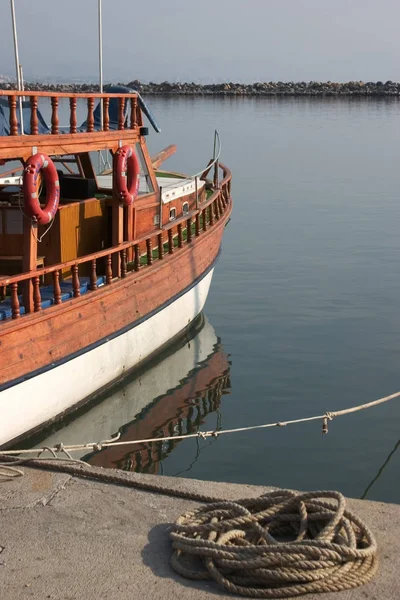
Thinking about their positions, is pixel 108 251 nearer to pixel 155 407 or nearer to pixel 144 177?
pixel 155 407

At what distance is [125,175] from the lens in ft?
34.7

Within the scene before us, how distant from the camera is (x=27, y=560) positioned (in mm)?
5434

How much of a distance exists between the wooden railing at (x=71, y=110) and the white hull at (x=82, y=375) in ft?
8.57

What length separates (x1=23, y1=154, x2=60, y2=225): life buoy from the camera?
28.2 ft

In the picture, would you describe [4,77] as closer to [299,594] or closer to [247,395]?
[247,395]

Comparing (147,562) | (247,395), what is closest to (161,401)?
(247,395)

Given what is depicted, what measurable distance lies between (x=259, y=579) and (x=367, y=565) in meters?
0.69

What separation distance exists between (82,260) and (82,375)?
1.41 metres

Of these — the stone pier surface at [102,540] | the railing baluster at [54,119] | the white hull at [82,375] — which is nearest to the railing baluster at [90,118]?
the railing baluster at [54,119]

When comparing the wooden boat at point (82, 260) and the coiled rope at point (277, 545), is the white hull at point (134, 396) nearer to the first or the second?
the wooden boat at point (82, 260)

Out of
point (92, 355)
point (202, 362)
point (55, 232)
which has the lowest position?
point (202, 362)

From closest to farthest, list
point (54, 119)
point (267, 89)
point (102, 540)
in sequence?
point (102, 540) < point (54, 119) < point (267, 89)

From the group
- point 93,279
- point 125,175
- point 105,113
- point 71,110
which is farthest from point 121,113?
point 93,279

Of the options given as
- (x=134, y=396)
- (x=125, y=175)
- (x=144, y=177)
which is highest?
(x=125, y=175)
